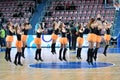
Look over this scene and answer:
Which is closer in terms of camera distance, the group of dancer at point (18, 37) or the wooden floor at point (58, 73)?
the wooden floor at point (58, 73)

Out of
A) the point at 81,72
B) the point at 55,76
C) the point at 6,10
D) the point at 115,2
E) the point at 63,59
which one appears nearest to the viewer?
the point at 55,76

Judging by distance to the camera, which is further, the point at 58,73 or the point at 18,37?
the point at 18,37

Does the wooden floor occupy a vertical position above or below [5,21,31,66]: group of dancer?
below

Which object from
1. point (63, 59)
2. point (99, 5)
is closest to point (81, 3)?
point (99, 5)

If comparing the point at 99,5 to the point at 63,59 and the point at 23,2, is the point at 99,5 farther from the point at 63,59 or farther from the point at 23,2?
the point at 63,59

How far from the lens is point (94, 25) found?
15.9 m

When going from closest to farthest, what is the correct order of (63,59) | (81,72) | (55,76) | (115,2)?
(55,76), (81,72), (63,59), (115,2)

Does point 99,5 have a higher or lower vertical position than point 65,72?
higher

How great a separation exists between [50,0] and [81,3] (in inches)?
129

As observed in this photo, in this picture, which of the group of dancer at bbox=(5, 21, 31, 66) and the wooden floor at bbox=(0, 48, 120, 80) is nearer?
the wooden floor at bbox=(0, 48, 120, 80)

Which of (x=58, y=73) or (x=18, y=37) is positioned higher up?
(x=18, y=37)

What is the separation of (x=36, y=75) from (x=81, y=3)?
65.8ft

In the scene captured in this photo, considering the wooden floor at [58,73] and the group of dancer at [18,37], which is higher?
the group of dancer at [18,37]

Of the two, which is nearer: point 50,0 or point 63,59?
point 63,59
